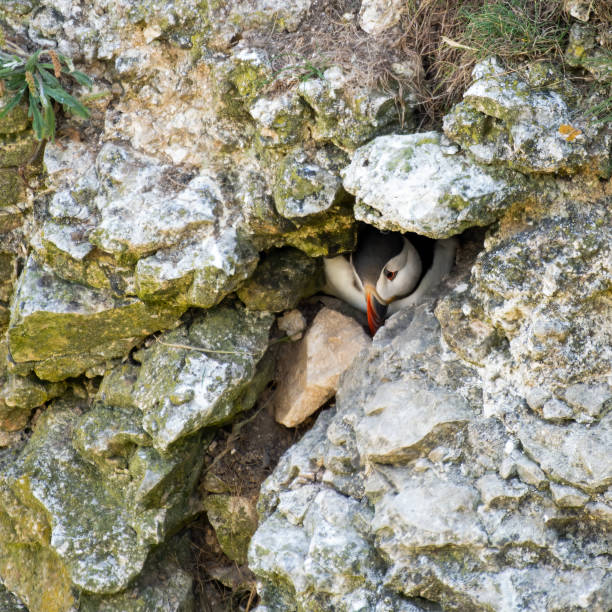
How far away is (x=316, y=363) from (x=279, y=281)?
437 mm

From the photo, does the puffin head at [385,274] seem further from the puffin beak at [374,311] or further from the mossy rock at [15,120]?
the mossy rock at [15,120]

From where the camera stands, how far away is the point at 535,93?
255cm

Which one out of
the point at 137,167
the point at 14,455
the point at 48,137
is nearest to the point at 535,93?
the point at 137,167

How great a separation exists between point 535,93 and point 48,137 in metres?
2.12

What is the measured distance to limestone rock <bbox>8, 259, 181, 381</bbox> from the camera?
3314 mm

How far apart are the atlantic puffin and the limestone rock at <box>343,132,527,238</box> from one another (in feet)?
2.69

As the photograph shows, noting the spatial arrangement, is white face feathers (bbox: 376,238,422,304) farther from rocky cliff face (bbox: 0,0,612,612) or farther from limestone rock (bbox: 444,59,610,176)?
limestone rock (bbox: 444,59,610,176)

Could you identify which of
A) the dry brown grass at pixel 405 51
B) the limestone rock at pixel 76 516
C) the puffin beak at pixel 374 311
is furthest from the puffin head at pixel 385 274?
the limestone rock at pixel 76 516

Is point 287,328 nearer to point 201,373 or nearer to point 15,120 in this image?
point 201,373

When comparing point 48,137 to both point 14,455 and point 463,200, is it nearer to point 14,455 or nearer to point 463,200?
point 14,455

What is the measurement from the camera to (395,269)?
141 inches

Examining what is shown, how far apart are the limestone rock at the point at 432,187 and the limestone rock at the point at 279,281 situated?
0.86 meters

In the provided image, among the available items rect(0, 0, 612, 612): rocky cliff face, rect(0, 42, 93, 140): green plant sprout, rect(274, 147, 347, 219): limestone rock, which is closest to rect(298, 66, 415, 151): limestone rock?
rect(0, 0, 612, 612): rocky cliff face

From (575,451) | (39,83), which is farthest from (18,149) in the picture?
(575,451)
